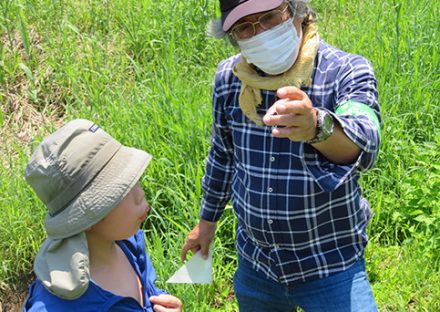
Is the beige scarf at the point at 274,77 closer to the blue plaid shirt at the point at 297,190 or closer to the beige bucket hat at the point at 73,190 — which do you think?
the blue plaid shirt at the point at 297,190

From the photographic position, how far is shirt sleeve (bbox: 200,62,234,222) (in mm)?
2084

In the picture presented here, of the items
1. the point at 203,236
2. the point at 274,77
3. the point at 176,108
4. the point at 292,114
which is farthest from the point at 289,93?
the point at 176,108

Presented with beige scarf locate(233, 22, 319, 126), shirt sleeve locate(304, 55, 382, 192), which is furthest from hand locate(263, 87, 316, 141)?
beige scarf locate(233, 22, 319, 126)

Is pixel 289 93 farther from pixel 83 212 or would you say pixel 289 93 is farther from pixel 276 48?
pixel 83 212

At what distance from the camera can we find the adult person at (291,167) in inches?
71.4

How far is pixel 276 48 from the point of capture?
1830 millimetres

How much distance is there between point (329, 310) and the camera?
1.98m

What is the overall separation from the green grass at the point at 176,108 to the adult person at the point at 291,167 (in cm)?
98

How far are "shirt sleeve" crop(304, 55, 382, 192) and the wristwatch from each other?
0.04 metres

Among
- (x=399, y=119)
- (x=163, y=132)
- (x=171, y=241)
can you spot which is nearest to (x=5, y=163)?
(x=163, y=132)

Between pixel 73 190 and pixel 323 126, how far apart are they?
636mm

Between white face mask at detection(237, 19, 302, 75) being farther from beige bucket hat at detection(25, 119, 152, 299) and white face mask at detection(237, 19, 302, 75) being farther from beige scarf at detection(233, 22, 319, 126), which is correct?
beige bucket hat at detection(25, 119, 152, 299)

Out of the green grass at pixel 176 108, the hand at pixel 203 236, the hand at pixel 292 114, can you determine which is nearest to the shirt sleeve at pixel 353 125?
the hand at pixel 292 114

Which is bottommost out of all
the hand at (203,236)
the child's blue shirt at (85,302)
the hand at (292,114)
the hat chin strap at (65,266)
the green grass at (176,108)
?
the green grass at (176,108)
